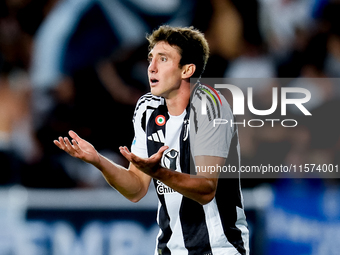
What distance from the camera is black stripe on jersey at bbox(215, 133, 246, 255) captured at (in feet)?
10.3

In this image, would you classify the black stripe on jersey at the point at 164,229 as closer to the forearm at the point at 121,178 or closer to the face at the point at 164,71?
the forearm at the point at 121,178

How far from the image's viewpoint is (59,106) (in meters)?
5.72

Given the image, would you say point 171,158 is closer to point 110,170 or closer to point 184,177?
point 110,170

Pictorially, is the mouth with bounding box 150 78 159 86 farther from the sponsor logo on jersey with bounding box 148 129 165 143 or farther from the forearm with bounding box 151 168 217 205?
the forearm with bounding box 151 168 217 205

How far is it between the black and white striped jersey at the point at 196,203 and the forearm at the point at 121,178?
0.53ft

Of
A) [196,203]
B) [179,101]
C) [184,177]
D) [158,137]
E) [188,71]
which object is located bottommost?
[196,203]

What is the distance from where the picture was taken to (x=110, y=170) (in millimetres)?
3178

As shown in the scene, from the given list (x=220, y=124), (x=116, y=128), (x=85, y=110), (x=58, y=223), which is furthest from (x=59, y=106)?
(x=220, y=124)

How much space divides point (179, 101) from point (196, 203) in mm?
707

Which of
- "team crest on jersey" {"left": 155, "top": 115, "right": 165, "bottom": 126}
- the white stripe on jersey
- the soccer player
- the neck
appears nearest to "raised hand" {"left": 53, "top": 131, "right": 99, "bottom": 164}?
the soccer player

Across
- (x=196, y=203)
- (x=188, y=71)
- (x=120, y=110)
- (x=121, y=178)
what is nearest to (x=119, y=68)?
(x=120, y=110)

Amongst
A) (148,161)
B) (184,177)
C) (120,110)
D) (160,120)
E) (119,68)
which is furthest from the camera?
(119,68)

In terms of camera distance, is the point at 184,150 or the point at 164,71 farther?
the point at 164,71

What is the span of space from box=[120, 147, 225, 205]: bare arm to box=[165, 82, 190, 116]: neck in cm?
47
